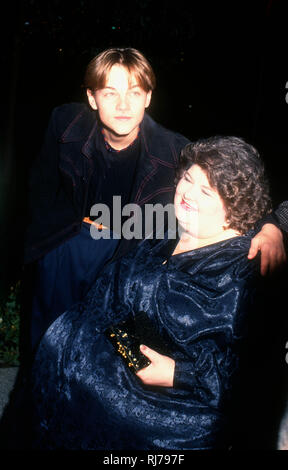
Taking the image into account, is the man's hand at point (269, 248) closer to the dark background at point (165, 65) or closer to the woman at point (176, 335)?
the woman at point (176, 335)

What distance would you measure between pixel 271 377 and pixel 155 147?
1.85m

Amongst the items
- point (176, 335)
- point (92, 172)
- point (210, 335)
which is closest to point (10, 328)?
point (92, 172)

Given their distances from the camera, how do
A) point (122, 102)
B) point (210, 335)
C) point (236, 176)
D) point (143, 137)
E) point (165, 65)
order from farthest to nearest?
point (165, 65) < point (143, 137) < point (122, 102) < point (236, 176) < point (210, 335)

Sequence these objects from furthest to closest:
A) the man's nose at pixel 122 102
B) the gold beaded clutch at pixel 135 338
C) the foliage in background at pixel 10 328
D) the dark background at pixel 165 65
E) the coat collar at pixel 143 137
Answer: the foliage in background at pixel 10 328 < the dark background at pixel 165 65 < the coat collar at pixel 143 137 < the man's nose at pixel 122 102 < the gold beaded clutch at pixel 135 338

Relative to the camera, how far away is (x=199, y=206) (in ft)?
5.43

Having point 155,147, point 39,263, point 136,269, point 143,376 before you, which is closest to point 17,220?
point 39,263

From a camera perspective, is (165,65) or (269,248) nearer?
(269,248)

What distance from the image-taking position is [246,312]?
152 cm

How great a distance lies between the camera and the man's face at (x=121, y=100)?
1917mm

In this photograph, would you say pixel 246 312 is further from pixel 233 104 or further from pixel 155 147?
pixel 233 104

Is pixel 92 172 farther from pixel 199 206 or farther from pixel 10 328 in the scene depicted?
pixel 10 328

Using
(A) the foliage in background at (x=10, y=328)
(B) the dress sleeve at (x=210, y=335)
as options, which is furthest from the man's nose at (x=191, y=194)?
(A) the foliage in background at (x=10, y=328)

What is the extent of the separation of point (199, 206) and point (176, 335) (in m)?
0.56

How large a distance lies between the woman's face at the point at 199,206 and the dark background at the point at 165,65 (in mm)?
1852
